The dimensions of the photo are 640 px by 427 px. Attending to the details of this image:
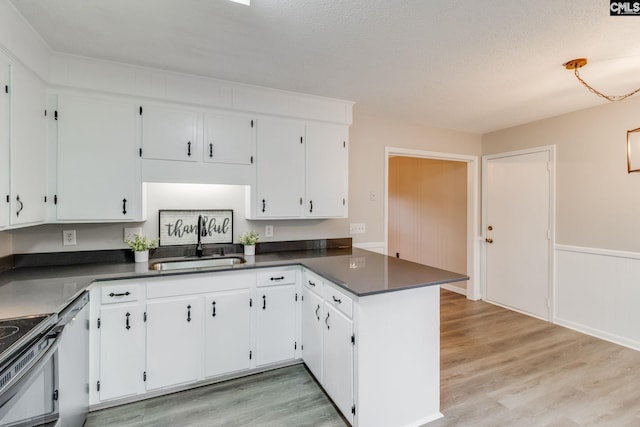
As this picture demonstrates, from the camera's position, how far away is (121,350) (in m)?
2.01

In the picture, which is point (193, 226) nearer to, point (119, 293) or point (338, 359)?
point (119, 293)

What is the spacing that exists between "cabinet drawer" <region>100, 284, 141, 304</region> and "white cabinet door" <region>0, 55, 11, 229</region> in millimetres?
641

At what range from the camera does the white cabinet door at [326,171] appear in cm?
291

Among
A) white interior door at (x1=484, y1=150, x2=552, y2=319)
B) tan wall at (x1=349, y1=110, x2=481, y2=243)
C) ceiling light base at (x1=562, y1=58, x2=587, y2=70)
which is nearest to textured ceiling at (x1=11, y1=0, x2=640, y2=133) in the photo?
ceiling light base at (x1=562, y1=58, x2=587, y2=70)

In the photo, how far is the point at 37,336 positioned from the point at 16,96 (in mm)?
1396

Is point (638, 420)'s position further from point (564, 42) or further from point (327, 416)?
point (564, 42)

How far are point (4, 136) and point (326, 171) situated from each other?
223 cm

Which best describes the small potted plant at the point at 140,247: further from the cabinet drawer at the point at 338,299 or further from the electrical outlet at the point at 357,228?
the electrical outlet at the point at 357,228

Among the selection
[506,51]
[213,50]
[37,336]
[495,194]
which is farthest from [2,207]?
[495,194]

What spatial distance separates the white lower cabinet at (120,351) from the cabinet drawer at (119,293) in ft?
0.11

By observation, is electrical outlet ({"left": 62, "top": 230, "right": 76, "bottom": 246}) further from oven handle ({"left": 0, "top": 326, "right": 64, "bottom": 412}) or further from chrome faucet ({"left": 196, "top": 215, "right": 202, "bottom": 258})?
oven handle ({"left": 0, "top": 326, "right": 64, "bottom": 412})

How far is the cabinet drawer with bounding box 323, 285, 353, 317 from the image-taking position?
5.91ft

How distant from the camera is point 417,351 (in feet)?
6.13

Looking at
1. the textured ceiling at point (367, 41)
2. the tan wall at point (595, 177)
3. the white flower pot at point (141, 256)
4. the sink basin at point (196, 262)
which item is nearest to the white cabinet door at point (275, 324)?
the sink basin at point (196, 262)
